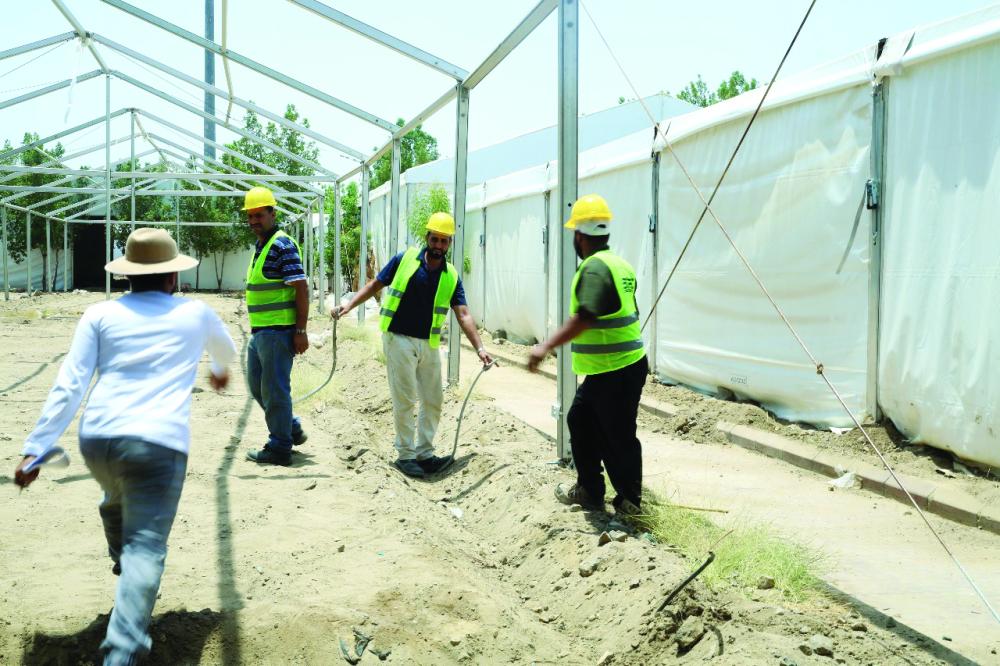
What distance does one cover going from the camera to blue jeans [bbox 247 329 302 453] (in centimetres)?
670

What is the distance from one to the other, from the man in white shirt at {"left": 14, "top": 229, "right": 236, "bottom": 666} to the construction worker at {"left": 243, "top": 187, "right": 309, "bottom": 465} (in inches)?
125

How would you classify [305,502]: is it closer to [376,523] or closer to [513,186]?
[376,523]

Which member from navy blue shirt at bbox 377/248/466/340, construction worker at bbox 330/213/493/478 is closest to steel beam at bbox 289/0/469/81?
construction worker at bbox 330/213/493/478

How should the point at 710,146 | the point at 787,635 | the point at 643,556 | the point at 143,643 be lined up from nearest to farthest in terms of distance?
the point at 143,643
the point at 787,635
the point at 643,556
the point at 710,146

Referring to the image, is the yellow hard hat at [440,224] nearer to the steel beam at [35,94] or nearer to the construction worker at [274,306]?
the construction worker at [274,306]

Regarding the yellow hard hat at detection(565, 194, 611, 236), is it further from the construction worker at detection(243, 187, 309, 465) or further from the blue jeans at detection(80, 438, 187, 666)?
the blue jeans at detection(80, 438, 187, 666)

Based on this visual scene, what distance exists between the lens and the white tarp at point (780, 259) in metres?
7.40

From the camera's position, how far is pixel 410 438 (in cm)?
705

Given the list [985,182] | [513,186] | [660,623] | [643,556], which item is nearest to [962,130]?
[985,182]

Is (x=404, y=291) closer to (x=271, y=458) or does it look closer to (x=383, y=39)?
(x=271, y=458)

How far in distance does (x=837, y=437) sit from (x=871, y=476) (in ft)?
3.28

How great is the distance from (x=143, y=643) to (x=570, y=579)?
220cm

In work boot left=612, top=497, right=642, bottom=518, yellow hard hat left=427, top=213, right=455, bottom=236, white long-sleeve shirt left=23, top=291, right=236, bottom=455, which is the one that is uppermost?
yellow hard hat left=427, top=213, right=455, bottom=236

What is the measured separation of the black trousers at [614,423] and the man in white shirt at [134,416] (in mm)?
2309
